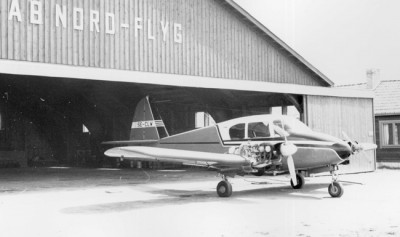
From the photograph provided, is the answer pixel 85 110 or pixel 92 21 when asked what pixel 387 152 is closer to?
pixel 85 110

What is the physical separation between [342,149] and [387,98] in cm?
1799

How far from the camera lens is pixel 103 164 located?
2927cm

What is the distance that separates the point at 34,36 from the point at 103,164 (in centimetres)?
1666

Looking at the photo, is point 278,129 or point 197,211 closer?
point 197,211

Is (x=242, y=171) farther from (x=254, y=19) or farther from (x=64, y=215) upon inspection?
(x=254, y=19)

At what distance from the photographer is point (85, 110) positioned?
2927 cm

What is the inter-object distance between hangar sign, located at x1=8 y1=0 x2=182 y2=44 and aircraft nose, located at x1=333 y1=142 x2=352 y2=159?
7195mm

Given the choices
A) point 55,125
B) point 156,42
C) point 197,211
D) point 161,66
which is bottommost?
point 197,211

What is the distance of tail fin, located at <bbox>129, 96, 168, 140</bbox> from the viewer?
54.9 feet

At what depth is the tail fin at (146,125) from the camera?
1672cm

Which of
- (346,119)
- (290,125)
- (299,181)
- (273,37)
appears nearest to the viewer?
(290,125)

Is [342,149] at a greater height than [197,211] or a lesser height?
greater

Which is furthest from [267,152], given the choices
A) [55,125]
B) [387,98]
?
[55,125]

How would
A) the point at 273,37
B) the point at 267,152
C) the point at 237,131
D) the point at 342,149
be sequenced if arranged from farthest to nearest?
the point at 273,37
the point at 237,131
the point at 267,152
the point at 342,149
